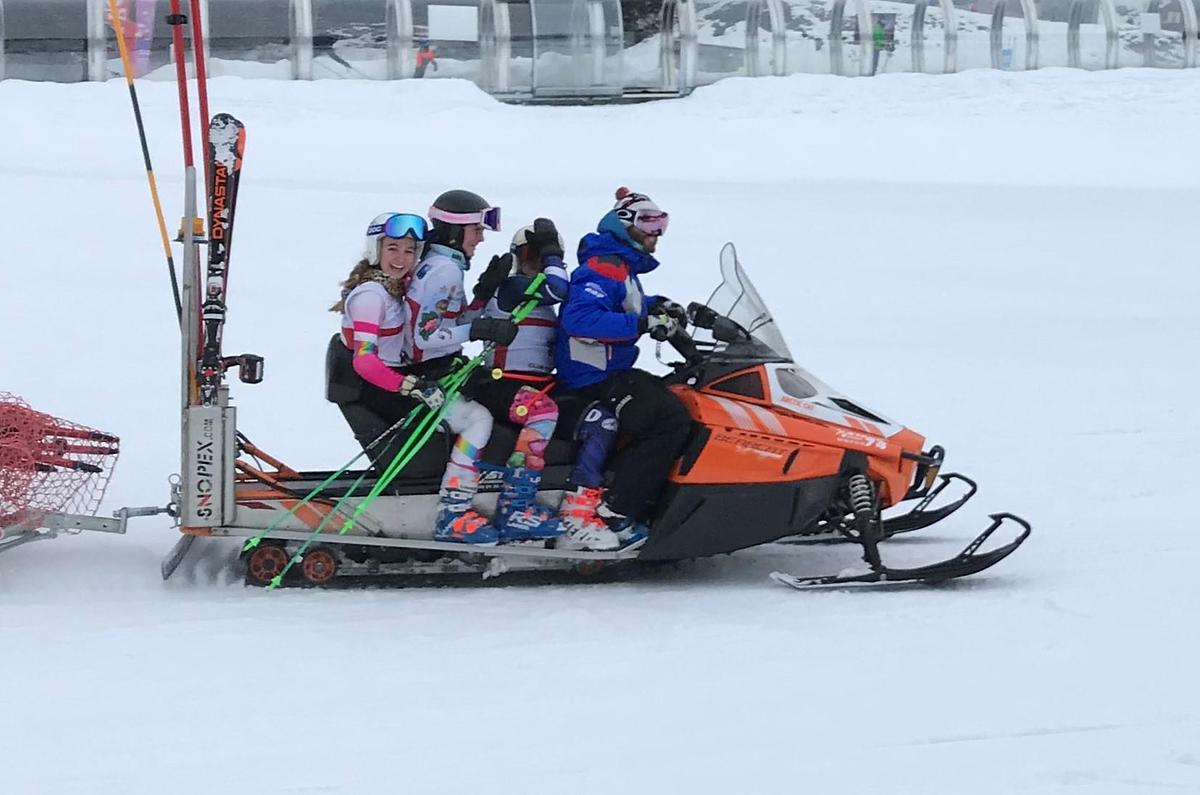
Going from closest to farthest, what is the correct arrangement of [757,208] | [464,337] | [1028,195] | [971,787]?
[971,787], [464,337], [757,208], [1028,195]

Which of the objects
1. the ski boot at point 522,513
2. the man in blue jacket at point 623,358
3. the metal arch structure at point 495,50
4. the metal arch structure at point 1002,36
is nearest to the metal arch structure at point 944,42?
the metal arch structure at point 1002,36

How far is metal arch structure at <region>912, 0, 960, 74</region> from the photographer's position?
2011 centimetres

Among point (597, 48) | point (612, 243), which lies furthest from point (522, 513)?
point (597, 48)

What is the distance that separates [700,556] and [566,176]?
9.13 metres

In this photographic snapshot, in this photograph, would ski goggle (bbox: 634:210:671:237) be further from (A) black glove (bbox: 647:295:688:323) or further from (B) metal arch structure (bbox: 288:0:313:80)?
(B) metal arch structure (bbox: 288:0:313:80)

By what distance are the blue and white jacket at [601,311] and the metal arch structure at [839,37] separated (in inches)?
554

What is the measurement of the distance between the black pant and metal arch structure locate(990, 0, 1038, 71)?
1535 centimetres

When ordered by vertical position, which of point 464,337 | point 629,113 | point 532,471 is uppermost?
point 629,113

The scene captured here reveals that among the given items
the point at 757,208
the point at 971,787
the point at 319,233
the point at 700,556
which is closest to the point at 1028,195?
the point at 757,208

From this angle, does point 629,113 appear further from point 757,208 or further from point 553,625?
point 553,625

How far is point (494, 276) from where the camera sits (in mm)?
6355

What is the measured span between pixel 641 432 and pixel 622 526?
405 mm

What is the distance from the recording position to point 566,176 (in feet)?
49.6

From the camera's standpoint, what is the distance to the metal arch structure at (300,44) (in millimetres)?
17484
